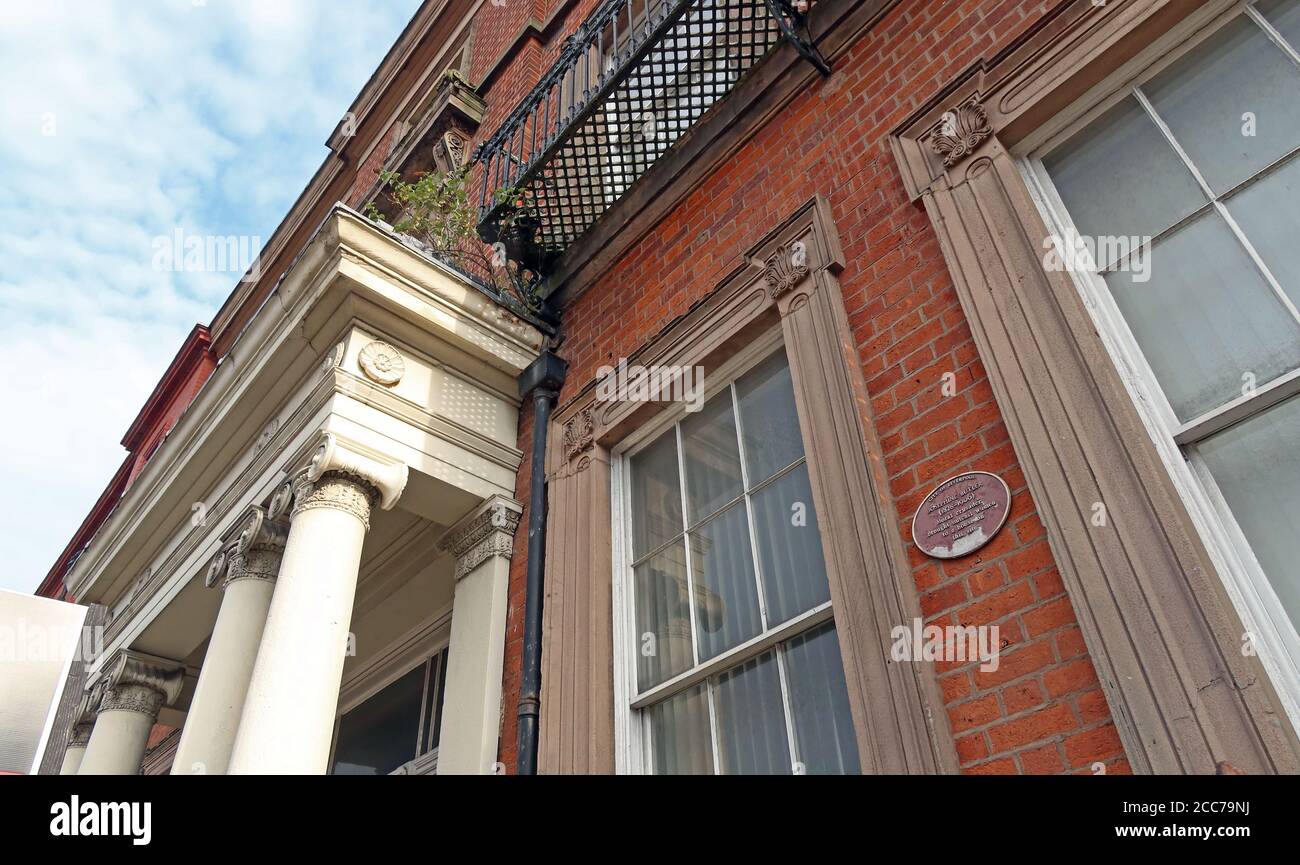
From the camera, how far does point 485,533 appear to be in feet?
16.9

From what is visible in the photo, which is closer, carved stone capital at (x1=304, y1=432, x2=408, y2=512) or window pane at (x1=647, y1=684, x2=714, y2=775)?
window pane at (x1=647, y1=684, x2=714, y2=775)

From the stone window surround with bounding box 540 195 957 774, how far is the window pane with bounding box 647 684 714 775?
0.18 metres

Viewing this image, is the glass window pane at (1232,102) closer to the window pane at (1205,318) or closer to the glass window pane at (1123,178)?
the glass window pane at (1123,178)

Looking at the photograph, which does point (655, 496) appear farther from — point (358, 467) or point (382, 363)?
point (382, 363)

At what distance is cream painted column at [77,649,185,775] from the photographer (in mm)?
6434

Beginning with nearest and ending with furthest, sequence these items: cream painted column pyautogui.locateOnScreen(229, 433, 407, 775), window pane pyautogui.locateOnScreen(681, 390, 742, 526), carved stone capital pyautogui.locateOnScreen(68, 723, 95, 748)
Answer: cream painted column pyautogui.locateOnScreen(229, 433, 407, 775) → window pane pyautogui.locateOnScreen(681, 390, 742, 526) → carved stone capital pyautogui.locateOnScreen(68, 723, 95, 748)

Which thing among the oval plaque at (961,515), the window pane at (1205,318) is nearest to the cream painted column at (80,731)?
the oval plaque at (961,515)

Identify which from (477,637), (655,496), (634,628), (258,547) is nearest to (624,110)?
(655,496)

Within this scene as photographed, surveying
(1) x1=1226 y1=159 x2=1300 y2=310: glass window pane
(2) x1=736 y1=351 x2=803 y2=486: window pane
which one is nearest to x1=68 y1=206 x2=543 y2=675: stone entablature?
(2) x1=736 y1=351 x2=803 y2=486: window pane

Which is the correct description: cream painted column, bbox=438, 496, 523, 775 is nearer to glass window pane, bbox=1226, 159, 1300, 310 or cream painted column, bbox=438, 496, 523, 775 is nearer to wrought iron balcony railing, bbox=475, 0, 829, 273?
wrought iron balcony railing, bbox=475, 0, 829, 273

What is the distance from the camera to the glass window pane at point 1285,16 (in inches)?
115
